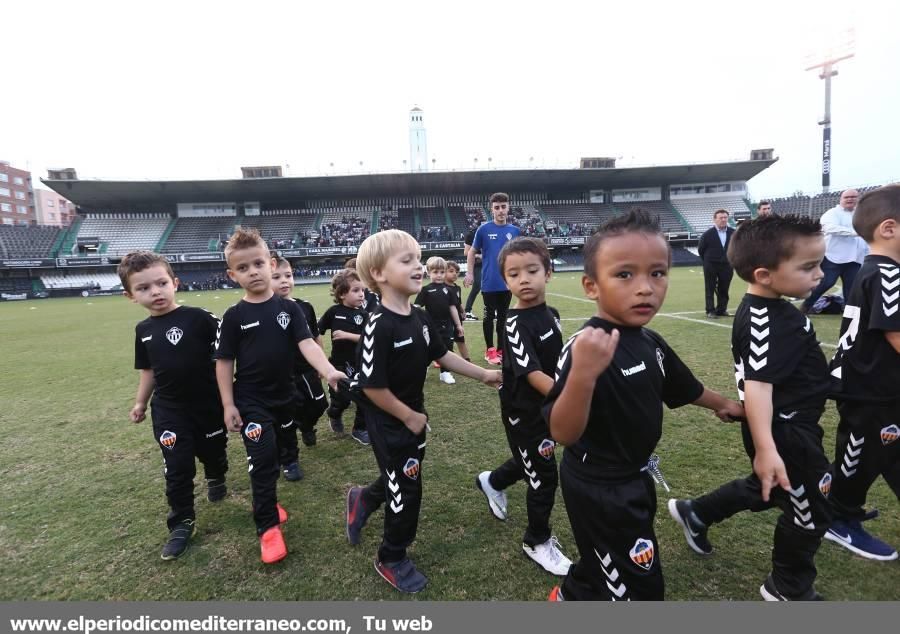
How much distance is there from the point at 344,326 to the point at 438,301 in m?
1.89

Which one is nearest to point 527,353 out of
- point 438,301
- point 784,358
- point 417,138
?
point 784,358

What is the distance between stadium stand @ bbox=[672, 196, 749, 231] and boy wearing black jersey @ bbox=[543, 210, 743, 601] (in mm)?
45520

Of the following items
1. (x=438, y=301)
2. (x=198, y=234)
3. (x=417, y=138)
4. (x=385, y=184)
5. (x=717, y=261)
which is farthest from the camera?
(x=417, y=138)

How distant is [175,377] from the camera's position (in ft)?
9.24

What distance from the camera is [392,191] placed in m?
42.2

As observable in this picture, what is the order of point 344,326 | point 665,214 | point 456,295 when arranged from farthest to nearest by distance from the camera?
1. point 665,214
2. point 456,295
3. point 344,326

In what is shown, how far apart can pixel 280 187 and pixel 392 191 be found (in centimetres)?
1037

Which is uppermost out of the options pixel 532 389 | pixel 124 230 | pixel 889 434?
pixel 124 230

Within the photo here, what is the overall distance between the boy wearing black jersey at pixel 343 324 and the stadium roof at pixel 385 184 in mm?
35394

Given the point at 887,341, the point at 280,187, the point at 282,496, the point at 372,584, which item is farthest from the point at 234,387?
the point at 280,187

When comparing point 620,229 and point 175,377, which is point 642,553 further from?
point 175,377

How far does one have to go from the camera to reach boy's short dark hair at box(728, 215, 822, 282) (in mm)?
Answer: 1879

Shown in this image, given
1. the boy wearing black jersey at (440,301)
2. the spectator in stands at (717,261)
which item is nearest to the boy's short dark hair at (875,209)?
the boy wearing black jersey at (440,301)

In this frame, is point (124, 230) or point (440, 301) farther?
point (124, 230)
